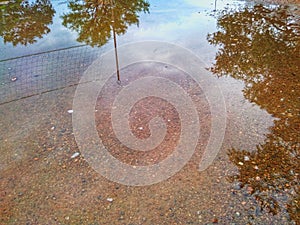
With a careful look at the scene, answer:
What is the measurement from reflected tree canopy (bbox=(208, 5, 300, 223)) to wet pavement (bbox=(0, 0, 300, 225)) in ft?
0.04

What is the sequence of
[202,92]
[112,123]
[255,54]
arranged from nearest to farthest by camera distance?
[112,123] → [202,92] → [255,54]

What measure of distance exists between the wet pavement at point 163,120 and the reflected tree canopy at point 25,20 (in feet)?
0.18

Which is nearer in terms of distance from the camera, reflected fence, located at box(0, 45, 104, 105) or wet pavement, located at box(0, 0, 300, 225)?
wet pavement, located at box(0, 0, 300, 225)

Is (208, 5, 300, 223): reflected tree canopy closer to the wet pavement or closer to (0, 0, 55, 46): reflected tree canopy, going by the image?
the wet pavement

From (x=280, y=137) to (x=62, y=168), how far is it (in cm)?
213

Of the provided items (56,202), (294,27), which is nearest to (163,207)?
(56,202)

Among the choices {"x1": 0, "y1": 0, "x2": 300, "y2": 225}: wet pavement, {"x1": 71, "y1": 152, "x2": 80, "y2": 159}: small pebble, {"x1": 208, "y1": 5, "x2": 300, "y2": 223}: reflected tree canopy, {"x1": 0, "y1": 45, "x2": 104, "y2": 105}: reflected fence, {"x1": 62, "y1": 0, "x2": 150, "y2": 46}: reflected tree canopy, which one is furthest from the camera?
{"x1": 62, "y1": 0, "x2": 150, "y2": 46}: reflected tree canopy

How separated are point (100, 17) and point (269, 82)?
4030mm

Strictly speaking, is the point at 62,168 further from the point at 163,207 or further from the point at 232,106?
the point at 232,106

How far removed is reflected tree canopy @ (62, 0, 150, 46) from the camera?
208 inches

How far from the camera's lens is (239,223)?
1.97m

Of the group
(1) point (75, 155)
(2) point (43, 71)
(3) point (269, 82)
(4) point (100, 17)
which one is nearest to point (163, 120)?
(1) point (75, 155)

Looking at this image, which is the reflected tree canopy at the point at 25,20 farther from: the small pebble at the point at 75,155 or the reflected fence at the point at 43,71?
the small pebble at the point at 75,155

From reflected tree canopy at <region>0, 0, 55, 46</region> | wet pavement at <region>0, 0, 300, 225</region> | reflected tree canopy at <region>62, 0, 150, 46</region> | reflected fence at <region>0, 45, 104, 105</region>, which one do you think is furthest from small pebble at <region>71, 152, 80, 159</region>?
reflected tree canopy at <region>0, 0, 55, 46</region>
